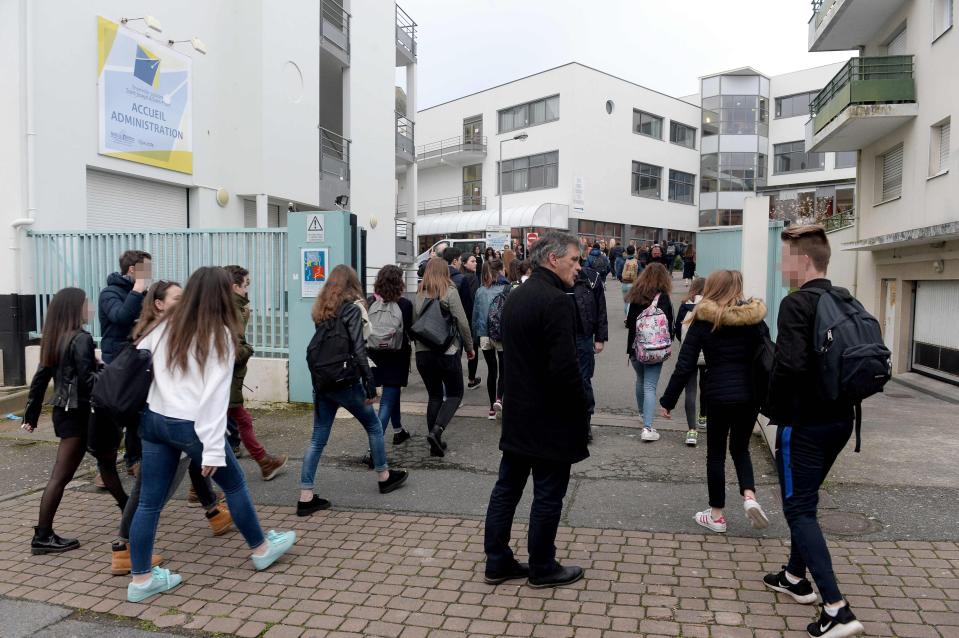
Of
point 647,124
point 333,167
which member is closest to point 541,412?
point 333,167

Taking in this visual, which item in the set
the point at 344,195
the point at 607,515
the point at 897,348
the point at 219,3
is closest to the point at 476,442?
the point at 607,515

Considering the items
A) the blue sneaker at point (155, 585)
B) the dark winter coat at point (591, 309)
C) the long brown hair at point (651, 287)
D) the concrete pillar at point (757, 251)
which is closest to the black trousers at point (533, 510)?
the blue sneaker at point (155, 585)

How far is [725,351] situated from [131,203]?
10.3m

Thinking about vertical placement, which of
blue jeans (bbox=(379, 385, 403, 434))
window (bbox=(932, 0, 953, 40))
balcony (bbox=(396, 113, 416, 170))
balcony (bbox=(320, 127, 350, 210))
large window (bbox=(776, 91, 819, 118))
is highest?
large window (bbox=(776, 91, 819, 118))

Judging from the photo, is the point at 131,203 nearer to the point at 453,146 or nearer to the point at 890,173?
the point at 890,173

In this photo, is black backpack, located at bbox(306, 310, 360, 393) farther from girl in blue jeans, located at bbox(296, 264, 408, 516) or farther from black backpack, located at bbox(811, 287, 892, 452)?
black backpack, located at bbox(811, 287, 892, 452)

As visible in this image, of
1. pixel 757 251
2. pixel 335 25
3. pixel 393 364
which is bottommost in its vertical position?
pixel 393 364

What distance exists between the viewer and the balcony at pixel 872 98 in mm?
15992

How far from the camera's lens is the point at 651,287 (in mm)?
6953

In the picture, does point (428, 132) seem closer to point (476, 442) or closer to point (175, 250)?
point (175, 250)

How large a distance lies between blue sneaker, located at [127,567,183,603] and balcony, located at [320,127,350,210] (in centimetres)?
1314

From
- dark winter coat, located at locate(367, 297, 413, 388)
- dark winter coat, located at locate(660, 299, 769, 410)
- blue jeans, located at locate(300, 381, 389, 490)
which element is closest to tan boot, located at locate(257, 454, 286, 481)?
blue jeans, located at locate(300, 381, 389, 490)

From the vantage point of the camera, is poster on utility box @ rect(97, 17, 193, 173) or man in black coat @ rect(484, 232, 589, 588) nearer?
man in black coat @ rect(484, 232, 589, 588)

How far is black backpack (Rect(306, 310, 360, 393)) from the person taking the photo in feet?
16.3
